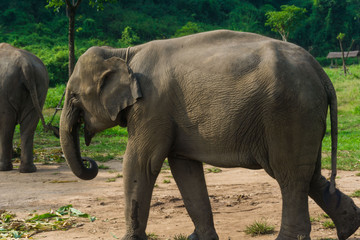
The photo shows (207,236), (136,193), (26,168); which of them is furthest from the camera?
(26,168)

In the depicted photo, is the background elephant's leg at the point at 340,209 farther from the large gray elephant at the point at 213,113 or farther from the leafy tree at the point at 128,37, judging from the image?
the leafy tree at the point at 128,37

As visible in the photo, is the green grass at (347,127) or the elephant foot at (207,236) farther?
the green grass at (347,127)

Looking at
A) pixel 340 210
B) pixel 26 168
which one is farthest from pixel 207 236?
pixel 26 168

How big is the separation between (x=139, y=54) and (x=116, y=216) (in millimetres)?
2157

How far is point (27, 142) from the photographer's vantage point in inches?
347

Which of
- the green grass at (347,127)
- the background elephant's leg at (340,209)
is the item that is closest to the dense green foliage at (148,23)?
the green grass at (347,127)

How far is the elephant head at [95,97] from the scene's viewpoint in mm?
4348

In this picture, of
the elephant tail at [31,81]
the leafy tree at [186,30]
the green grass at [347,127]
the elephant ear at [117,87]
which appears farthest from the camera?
the leafy tree at [186,30]

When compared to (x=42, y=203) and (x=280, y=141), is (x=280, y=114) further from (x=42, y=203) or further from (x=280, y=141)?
(x=42, y=203)

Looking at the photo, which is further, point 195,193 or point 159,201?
point 159,201

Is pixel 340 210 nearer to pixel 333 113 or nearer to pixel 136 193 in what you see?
pixel 333 113

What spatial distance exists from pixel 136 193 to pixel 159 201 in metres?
2.11

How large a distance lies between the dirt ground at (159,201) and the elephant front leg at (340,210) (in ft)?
1.13

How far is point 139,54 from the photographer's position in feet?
14.7
